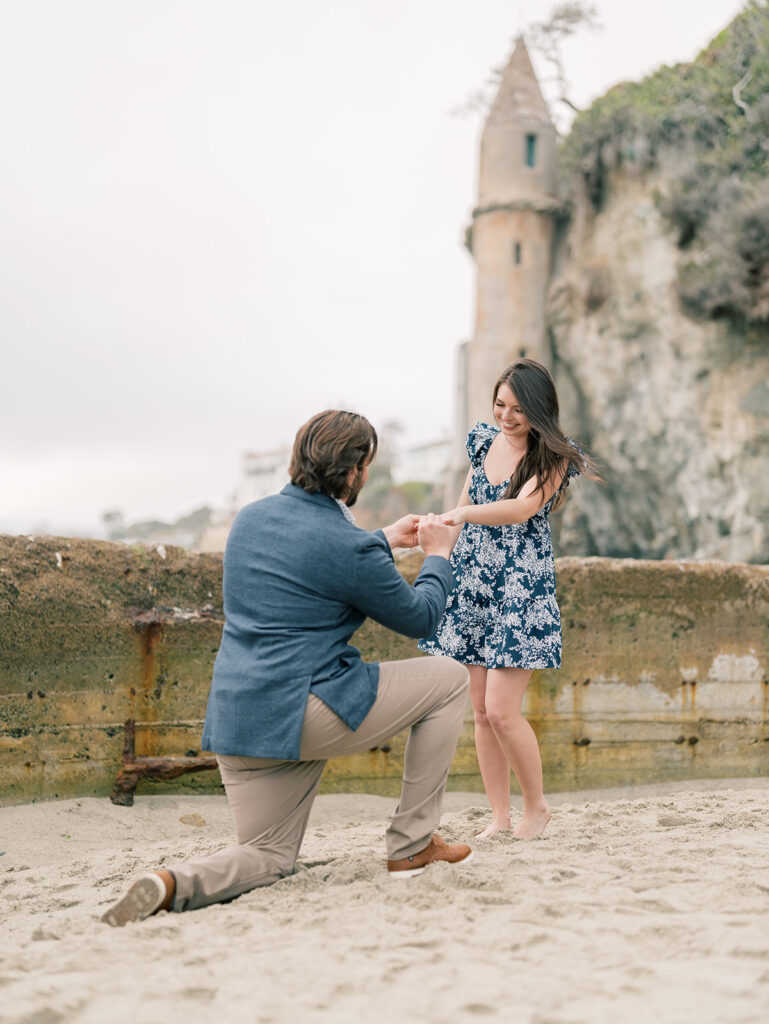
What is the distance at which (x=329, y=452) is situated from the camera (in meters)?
3.27

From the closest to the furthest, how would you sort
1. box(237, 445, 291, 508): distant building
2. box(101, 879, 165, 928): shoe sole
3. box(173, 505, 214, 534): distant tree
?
1. box(101, 879, 165, 928): shoe sole
2. box(237, 445, 291, 508): distant building
3. box(173, 505, 214, 534): distant tree

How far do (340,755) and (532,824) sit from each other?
1239 mm

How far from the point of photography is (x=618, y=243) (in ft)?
88.2

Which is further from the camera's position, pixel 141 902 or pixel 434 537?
pixel 434 537

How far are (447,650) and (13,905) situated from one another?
73.9 inches

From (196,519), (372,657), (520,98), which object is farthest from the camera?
(196,519)

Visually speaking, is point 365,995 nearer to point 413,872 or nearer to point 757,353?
point 413,872

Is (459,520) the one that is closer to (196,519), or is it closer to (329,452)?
(329,452)

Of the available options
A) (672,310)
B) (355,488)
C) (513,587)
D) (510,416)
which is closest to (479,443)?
(510,416)

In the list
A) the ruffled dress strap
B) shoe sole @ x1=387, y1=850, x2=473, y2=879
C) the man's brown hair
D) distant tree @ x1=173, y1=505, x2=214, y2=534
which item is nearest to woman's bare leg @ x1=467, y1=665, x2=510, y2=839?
shoe sole @ x1=387, y1=850, x2=473, y2=879

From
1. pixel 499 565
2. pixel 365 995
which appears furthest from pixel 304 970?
pixel 499 565

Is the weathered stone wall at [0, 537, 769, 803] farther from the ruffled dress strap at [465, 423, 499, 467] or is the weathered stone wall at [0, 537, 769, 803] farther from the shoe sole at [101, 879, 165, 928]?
the shoe sole at [101, 879, 165, 928]

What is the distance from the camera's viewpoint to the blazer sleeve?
10.4ft

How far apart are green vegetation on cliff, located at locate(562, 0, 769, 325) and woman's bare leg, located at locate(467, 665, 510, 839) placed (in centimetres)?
1915
